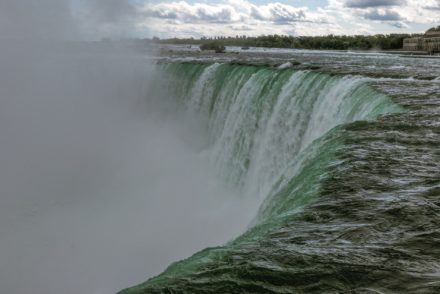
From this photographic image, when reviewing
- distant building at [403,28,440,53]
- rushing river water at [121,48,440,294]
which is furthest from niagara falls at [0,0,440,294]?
distant building at [403,28,440,53]

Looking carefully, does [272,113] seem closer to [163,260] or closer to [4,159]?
[163,260]

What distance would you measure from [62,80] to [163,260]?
1789 centimetres

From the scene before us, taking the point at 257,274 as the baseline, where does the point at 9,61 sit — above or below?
above

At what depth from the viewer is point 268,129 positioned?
14523 millimetres

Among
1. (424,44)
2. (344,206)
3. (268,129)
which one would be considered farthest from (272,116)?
(424,44)

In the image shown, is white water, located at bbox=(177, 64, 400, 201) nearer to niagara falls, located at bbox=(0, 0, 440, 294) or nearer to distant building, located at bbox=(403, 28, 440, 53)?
niagara falls, located at bbox=(0, 0, 440, 294)

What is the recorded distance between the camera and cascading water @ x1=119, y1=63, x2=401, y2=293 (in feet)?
16.4

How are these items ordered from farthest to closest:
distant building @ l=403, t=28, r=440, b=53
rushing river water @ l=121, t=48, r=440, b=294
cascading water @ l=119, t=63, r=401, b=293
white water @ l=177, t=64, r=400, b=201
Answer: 1. distant building @ l=403, t=28, r=440, b=53
2. white water @ l=177, t=64, r=400, b=201
3. cascading water @ l=119, t=63, r=401, b=293
4. rushing river water @ l=121, t=48, r=440, b=294

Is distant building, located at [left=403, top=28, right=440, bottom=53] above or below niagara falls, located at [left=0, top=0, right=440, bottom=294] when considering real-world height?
above

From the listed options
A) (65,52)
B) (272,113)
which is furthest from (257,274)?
(65,52)

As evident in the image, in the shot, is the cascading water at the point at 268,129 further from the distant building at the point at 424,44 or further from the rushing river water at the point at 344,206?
the distant building at the point at 424,44

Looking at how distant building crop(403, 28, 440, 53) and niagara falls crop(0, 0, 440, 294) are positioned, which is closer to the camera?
niagara falls crop(0, 0, 440, 294)

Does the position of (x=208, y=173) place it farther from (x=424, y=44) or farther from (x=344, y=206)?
(x=424, y=44)

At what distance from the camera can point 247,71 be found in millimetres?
18969
